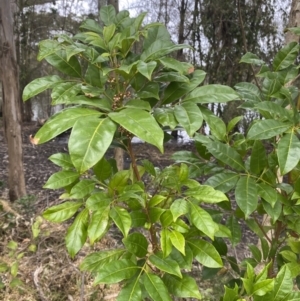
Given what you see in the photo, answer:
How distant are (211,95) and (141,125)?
0.27 meters

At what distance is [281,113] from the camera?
0.85 m

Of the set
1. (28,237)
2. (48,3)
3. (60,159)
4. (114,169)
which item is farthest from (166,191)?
(48,3)

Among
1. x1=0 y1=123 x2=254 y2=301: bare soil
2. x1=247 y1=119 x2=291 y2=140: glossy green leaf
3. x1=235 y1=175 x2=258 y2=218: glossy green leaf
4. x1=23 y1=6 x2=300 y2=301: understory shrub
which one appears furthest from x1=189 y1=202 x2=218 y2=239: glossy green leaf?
x1=0 y1=123 x2=254 y2=301: bare soil

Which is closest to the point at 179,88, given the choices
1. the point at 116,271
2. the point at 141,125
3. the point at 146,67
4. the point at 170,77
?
the point at 170,77

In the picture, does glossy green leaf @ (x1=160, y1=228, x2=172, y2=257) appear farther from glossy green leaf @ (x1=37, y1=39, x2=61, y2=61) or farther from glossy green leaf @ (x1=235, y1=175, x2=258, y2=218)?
glossy green leaf @ (x1=37, y1=39, x2=61, y2=61)

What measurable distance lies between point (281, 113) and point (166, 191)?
0.38m

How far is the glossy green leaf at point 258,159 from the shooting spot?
3.08 ft

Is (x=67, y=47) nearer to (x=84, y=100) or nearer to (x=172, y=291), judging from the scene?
(x=84, y=100)

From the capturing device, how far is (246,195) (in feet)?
2.88

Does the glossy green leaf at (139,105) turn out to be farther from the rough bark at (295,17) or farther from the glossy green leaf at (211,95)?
the rough bark at (295,17)

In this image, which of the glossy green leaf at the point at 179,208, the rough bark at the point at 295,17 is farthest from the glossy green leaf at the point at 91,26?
the rough bark at the point at 295,17

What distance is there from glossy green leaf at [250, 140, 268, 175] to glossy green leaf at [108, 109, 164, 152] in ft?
1.27

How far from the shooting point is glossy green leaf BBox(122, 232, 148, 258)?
0.87 meters

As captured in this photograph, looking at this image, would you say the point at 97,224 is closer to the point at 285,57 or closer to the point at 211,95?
the point at 211,95
